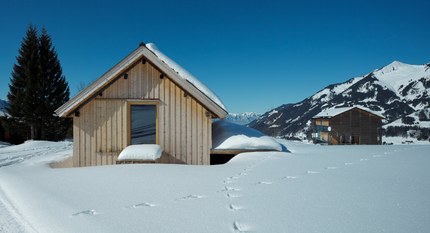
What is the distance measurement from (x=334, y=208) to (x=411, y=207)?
2.87 feet

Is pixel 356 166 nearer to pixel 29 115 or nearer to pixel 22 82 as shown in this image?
pixel 29 115

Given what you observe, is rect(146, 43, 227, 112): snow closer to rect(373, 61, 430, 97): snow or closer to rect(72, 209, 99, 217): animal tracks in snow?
rect(72, 209, 99, 217): animal tracks in snow

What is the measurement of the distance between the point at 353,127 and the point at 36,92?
3175 centimetres

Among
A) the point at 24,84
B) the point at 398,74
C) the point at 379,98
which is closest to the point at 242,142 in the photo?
the point at 24,84

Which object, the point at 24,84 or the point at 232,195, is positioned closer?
the point at 232,195

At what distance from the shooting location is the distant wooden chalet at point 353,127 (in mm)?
22375

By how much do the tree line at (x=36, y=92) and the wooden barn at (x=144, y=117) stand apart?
2001cm

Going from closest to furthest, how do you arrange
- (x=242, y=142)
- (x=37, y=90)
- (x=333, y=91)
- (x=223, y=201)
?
(x=223, y=201) → (x=242, y=142) → (x=37, y=90) → (x=333, y=91)

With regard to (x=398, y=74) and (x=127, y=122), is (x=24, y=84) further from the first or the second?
(x=398, y=74)

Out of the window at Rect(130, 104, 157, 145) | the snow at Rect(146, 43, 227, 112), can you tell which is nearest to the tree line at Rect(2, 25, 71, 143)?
the snow at Rect(146, 43, 227, 112)

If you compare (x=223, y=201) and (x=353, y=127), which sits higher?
(x=353, y=127)

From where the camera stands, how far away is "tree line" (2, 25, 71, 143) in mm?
22891

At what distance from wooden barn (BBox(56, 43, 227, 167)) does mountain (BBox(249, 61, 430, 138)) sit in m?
74.6

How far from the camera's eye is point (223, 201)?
312 cm
